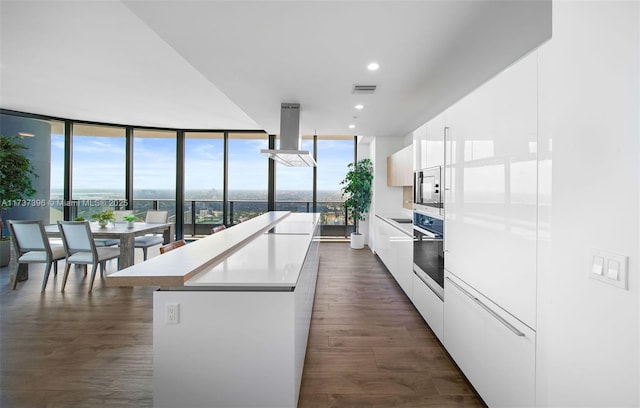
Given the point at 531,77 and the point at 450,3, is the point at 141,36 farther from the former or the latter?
the point at 531,77

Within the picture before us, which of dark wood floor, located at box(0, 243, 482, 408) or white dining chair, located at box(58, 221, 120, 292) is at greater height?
white dining chair, located at box(58, 221, 120, 292)

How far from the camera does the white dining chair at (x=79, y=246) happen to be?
141 inches

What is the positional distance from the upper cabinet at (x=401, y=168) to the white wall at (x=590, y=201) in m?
3.24

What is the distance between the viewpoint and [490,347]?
5.39 feet

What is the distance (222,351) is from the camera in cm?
154

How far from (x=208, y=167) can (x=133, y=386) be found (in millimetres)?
5791

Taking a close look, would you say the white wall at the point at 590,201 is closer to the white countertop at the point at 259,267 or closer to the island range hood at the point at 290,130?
the white countertop at the point at 259,267

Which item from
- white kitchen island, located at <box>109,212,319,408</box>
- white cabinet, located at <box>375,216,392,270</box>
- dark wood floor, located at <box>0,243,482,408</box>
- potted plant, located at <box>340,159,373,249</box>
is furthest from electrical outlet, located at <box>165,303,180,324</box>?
potted plant, located at <box>340,159,373,249</box>

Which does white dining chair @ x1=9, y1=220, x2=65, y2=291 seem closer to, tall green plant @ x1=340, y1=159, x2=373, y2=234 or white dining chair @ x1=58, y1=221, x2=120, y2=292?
white dining chair @ x1=58, y1=221, x2=120, y2=292

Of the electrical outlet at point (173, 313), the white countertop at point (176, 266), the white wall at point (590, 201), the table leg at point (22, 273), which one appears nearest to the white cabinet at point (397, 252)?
the white countertop at point (176, 266)

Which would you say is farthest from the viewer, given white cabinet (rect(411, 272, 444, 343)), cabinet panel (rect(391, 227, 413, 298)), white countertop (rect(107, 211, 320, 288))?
cabinet panel (rect(391, 227, 413, 298))

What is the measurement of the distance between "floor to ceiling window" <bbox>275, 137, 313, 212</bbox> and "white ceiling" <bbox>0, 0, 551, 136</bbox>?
2.28 metres

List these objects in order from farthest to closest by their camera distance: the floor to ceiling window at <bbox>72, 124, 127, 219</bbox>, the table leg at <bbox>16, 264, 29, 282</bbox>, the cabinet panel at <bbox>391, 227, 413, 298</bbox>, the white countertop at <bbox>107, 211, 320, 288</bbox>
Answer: the floor to ceiling window at <bbox>72, 124, 127, 219</bbox>, the table leg at <bbox>16, 264, 29, 282</bbox>, the cabinet panel at <bbox>391, 227, 413, 298</bbox>, the white countertop at <bbox>107, 211, 320, 288</bbox>

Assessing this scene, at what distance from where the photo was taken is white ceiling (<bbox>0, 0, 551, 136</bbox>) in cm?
192
